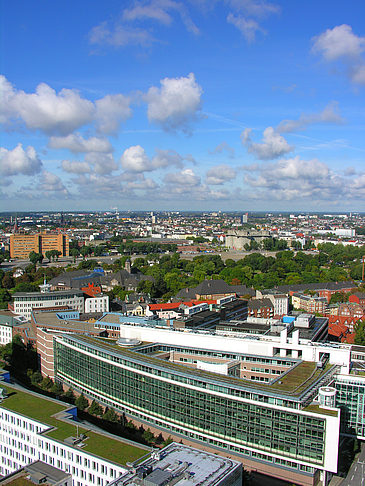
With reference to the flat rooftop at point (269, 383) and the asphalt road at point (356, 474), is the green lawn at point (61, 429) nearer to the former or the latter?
the flat rooftop at point (269, 383)

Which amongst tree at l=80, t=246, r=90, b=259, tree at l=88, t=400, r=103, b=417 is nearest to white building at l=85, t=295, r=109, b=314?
tree at l=88, t=400, r=103, b=417

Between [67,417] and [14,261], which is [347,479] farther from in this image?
[14,261]

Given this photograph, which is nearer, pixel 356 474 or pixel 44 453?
pixel 44 453

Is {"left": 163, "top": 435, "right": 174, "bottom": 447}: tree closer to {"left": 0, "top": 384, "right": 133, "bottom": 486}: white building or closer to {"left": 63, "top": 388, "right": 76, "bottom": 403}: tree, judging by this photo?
{"left": 0, "top": 384, "right": 133, "bottom": 486}: white building

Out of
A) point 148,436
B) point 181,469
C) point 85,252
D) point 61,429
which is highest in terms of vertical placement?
point 181,469

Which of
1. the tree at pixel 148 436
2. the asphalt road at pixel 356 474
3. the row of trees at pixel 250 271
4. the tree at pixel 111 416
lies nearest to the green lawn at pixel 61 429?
the tree at pixel 111 416

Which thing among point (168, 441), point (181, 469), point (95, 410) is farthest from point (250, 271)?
point (181, 469)

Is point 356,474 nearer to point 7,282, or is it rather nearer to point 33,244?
point 7,282
